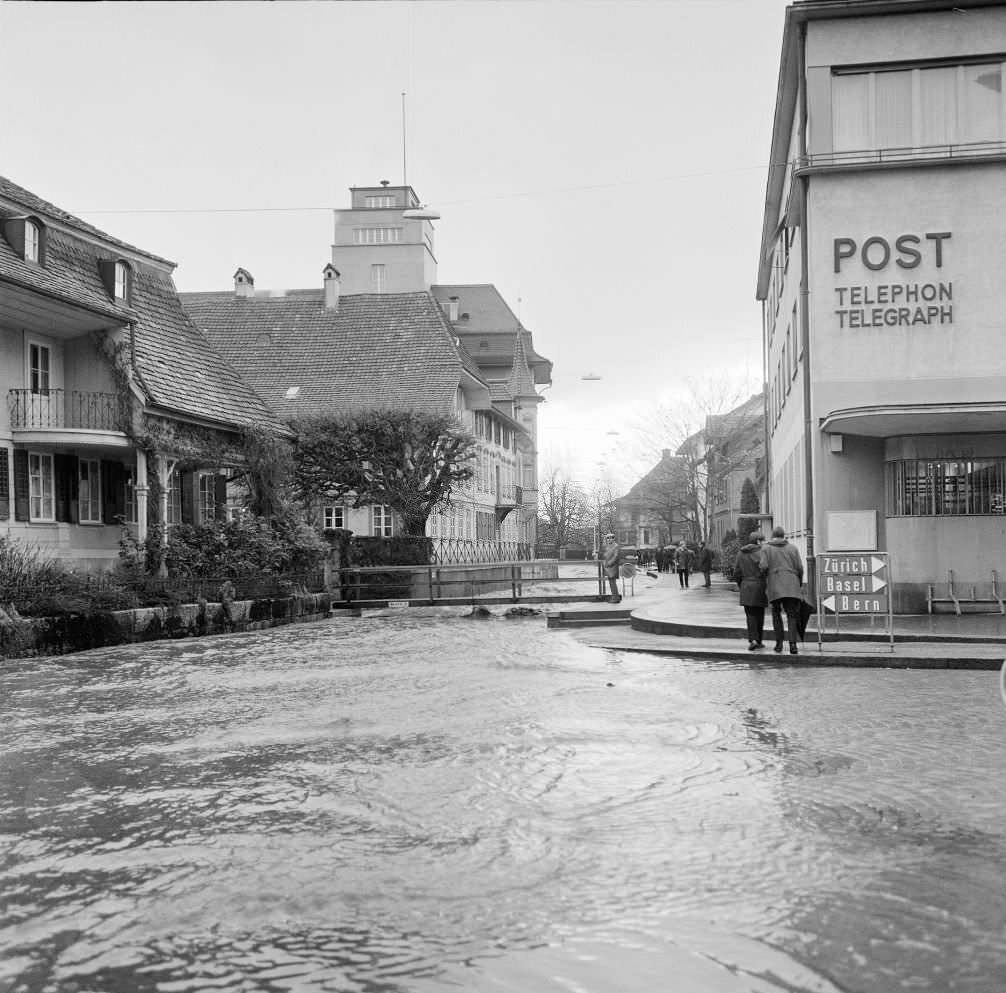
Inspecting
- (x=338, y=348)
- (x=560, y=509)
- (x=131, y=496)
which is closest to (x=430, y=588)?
(x=131, y=496)

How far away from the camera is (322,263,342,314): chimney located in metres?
51.9

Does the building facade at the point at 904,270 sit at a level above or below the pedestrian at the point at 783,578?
above

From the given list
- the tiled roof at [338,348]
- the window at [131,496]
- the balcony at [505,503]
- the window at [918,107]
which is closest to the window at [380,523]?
the tiled roof at [338,348]

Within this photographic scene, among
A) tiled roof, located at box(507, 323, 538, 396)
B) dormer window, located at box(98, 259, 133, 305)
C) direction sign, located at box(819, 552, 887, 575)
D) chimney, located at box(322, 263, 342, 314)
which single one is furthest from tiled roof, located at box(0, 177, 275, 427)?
tiled roof, located at box(507, 323, 538, 396)

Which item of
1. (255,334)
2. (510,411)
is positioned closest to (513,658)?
(255,334)

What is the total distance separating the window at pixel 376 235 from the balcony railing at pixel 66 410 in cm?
5521

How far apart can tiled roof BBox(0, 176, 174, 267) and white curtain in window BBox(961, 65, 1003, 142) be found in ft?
59.7

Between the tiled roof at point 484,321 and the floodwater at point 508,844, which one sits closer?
the floodwater at point 508,844

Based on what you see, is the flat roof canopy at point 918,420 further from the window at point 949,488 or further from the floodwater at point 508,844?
the floodwater at point 508,844

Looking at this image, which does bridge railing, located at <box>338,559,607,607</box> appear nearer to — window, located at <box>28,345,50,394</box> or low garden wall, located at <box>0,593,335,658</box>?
low garden wall, located at <box>0,593,335,658</box>

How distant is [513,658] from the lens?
16766 millimetres

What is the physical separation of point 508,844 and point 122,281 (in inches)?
976

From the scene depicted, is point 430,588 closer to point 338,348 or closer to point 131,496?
point 131,496

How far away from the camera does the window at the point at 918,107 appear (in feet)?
73.4
